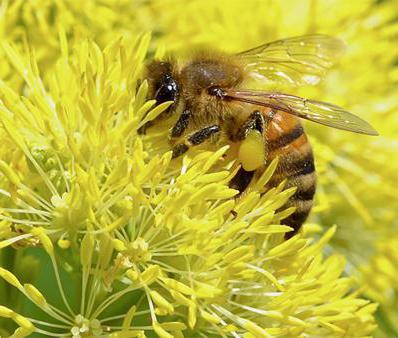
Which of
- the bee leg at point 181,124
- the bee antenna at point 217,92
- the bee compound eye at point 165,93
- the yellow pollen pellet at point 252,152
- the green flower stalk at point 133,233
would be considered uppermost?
the bee antenna at point 217,92

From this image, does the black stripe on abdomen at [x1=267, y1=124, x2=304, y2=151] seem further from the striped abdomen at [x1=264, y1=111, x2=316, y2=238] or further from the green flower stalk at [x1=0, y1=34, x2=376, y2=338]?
the green flower stalk at [x1=0, y1=34, x2=376, y2=338]

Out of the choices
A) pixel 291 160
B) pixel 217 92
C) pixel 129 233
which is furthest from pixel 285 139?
pixel 129 233

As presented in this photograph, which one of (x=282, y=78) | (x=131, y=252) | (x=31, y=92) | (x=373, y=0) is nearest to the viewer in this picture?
(x=131, y=252)

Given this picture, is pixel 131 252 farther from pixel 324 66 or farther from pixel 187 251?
pixel 324 66

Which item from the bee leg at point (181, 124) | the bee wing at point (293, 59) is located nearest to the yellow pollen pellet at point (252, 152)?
the bee leg at point (181, 124)

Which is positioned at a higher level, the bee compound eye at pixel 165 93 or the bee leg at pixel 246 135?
the bee compound eye at pixel 165 93

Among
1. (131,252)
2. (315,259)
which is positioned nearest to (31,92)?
(131,252)

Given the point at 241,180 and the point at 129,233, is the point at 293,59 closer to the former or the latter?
the point at 241,180

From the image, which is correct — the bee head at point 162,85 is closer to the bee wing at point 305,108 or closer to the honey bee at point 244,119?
the honey bee at point 244,119
